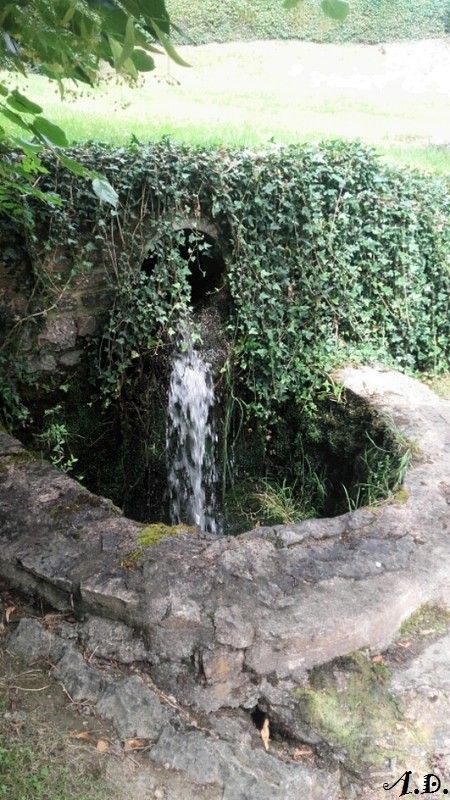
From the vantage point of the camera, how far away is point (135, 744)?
2.45 metres

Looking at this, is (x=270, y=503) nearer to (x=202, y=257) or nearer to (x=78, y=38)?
(x=202, y=257)

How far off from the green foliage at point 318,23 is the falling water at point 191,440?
10.8 metres

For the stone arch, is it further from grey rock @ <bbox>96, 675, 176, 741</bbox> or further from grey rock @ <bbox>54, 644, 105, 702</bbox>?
grey rock @ <bbox>96, 675, 176, 741</bbox>

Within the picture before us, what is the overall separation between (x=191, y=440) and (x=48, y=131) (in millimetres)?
4233

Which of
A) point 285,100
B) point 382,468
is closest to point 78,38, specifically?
point 382,468

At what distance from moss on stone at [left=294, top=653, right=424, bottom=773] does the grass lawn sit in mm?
4283

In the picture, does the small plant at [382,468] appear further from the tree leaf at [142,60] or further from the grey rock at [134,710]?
the tree leaf at [142,60]

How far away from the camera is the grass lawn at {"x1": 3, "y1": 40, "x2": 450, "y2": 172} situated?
7727mm

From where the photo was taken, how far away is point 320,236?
5656mm

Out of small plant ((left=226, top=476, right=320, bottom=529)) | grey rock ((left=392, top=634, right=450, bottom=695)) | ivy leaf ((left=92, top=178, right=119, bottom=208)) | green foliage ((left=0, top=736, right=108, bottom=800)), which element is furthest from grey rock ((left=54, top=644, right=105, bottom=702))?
small plant ((left=226, top=476, right=320, bottom=529))

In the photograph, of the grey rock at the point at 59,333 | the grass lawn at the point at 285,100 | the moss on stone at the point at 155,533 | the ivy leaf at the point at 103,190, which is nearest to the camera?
the ivy leaf at the point at 103,190

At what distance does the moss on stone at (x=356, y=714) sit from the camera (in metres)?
2.59

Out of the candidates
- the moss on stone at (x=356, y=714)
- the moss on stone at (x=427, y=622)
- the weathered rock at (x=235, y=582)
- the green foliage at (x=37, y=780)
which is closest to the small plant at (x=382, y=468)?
the weathered rock at (x=235, y=582)

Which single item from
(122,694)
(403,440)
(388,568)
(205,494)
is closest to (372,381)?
(403,440)
